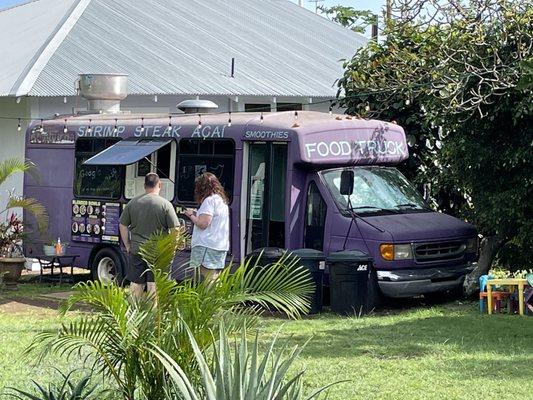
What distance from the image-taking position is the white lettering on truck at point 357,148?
14395mm

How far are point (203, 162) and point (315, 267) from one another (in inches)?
105

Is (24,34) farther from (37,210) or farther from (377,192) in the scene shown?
(377,192)

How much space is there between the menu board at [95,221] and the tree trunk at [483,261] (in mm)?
5401

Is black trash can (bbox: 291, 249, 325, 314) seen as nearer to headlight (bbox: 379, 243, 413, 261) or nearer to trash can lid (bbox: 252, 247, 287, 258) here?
trash can lid (bbox: 252, 247, 287, 258)

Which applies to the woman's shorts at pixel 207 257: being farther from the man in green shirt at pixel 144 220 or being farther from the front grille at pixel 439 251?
the front grille at pixel 439 251

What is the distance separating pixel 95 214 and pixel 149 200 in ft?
15.1

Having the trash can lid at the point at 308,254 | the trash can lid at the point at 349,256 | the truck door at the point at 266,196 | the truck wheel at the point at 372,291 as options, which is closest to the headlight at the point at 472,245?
the truck wheel at the point at 372,291

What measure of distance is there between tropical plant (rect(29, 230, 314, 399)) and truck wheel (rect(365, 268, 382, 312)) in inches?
261

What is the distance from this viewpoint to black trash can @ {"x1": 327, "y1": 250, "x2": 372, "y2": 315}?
44.6 feet

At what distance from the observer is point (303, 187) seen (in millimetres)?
14492

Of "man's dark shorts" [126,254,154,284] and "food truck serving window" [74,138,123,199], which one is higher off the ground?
"food truck serving window" [74,138,123,199]

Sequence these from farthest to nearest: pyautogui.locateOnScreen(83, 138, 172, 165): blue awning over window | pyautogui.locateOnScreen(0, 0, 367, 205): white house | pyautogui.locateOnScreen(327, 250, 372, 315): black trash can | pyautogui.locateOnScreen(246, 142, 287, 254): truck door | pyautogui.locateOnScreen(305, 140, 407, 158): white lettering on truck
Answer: pyautogui.locateOnScreen(0, 0, 367, 205): white house < pyautogui.locateOnScreen(83, 138, 172, 165): blue awning over window < pyautogui.locateOnScreen(246, 142, 287, 254): truck door < pyautogui.locateOnScreen(305, 140, 407, 158): white lettering on truck < pyautogui.locateOnScreen(327, 250, 372, 315): black trash can

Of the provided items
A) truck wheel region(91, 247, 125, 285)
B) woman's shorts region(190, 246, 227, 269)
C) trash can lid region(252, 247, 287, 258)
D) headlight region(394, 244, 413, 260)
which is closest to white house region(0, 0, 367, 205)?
truck wheel region(91, 247, 125, 285)

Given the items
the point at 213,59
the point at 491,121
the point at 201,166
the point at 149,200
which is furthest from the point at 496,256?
the point at 213,59
